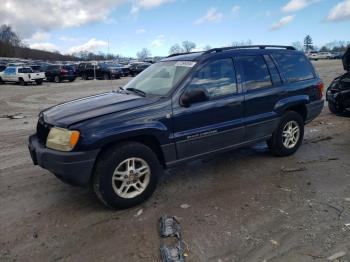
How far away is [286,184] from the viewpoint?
504cm

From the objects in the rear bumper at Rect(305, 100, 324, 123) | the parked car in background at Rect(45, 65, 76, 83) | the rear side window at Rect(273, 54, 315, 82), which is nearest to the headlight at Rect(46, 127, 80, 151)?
the rear side window at Rect(273, 54, 315, 82)

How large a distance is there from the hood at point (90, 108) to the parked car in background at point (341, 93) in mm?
6546

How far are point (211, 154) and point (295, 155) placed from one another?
2.04 metres

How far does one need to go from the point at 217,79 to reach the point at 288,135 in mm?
1908

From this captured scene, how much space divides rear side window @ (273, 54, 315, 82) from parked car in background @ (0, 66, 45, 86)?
90.0 feet

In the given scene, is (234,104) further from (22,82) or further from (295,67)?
(22,82)

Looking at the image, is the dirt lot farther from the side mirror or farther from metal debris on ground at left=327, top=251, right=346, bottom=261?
the side mirror

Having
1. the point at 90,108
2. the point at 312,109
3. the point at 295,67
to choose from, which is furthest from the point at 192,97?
the point at 312,109

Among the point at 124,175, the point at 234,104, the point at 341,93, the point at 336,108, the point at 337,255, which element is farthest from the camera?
the point at 336,108

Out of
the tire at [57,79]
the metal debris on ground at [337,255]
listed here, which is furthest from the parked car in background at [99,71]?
the metal debris on ground at [337,255]

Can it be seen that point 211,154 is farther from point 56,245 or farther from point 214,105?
point 56,245

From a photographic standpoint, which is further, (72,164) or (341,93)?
(341,93)

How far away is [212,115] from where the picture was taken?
16.1 ft

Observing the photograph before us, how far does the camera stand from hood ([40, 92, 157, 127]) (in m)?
4.21
